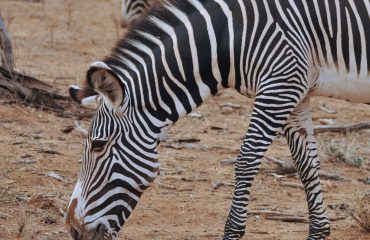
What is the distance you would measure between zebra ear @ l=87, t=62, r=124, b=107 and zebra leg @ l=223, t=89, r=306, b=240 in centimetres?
94

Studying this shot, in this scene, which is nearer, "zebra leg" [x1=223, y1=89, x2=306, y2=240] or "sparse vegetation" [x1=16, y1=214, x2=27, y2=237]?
"zebra leg" [x1=223, y1=89, x2=306, y2=240]

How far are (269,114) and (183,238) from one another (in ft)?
4.55

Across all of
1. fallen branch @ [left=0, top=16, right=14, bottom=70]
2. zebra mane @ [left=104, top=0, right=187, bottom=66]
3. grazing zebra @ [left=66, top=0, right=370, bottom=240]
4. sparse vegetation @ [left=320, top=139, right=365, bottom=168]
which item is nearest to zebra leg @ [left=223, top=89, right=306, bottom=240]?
grazing zebra @ [left=66, top=0, right=370, bottom=240]

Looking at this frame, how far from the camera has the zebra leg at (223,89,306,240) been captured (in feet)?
19.7

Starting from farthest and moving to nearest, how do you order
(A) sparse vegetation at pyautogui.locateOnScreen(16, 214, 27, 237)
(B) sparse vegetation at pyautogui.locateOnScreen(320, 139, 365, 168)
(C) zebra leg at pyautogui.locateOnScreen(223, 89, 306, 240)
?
(B) sparse vegetation at pyautogui.locateOnScreen(320, 139, 365, 168) < (A) sparse vegetation at pyautogui.locateOnScreen(16, 214, 27, 237) < (C) zebra leg at pyautogui.locateOnScreen(223, 89, 306, 240)

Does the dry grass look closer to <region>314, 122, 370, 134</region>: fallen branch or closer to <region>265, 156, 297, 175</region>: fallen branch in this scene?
<region>265, 156, 297, 175</region>: fallen branch

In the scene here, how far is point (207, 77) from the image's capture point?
20.1 ft

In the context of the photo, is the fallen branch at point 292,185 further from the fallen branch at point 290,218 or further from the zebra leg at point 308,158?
the zebra leg at point 308,158

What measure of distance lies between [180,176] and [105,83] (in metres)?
3.03

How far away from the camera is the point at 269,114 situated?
19.7 feet

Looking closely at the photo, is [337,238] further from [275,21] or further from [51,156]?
[51,156]

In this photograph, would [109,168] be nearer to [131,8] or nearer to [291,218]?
[291,218]

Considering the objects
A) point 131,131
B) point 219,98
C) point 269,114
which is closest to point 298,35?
point 269,114

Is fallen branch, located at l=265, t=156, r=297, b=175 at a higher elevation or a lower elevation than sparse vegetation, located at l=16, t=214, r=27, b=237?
higher
